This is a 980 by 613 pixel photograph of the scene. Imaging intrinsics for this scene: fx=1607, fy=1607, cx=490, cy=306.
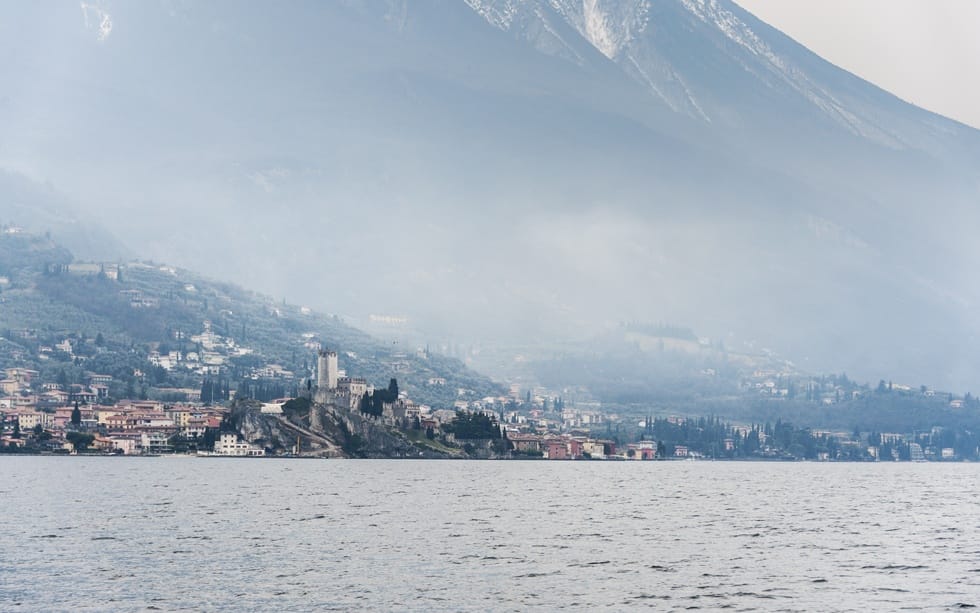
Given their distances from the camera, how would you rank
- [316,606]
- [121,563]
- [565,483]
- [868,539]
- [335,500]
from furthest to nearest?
1. [565,483]
2. [335,500]
3. [868,539]
4. [121,563]
5. [316,606]

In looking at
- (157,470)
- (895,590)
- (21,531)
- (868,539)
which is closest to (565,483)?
(157,470)

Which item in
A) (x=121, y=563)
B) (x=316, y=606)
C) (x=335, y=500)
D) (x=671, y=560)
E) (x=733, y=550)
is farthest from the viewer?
(x=335, y=500)

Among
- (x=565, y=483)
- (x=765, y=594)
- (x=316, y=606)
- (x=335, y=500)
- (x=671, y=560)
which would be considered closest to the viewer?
(x=316, y=606)

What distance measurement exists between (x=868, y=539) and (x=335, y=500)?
1834 inches

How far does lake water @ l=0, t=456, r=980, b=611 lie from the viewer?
74.0 metres

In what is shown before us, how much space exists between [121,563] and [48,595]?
11.0m

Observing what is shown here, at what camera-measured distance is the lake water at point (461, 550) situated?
243 feet

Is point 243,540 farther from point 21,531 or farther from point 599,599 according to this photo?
point 599,599

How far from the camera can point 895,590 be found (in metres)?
78.2

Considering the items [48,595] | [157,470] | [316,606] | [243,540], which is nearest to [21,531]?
[243,540]

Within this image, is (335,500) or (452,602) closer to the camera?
(452,602)

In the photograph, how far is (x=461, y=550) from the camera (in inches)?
3644

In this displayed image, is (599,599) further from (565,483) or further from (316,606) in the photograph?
(565,483)

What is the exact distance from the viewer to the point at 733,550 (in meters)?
95.6
